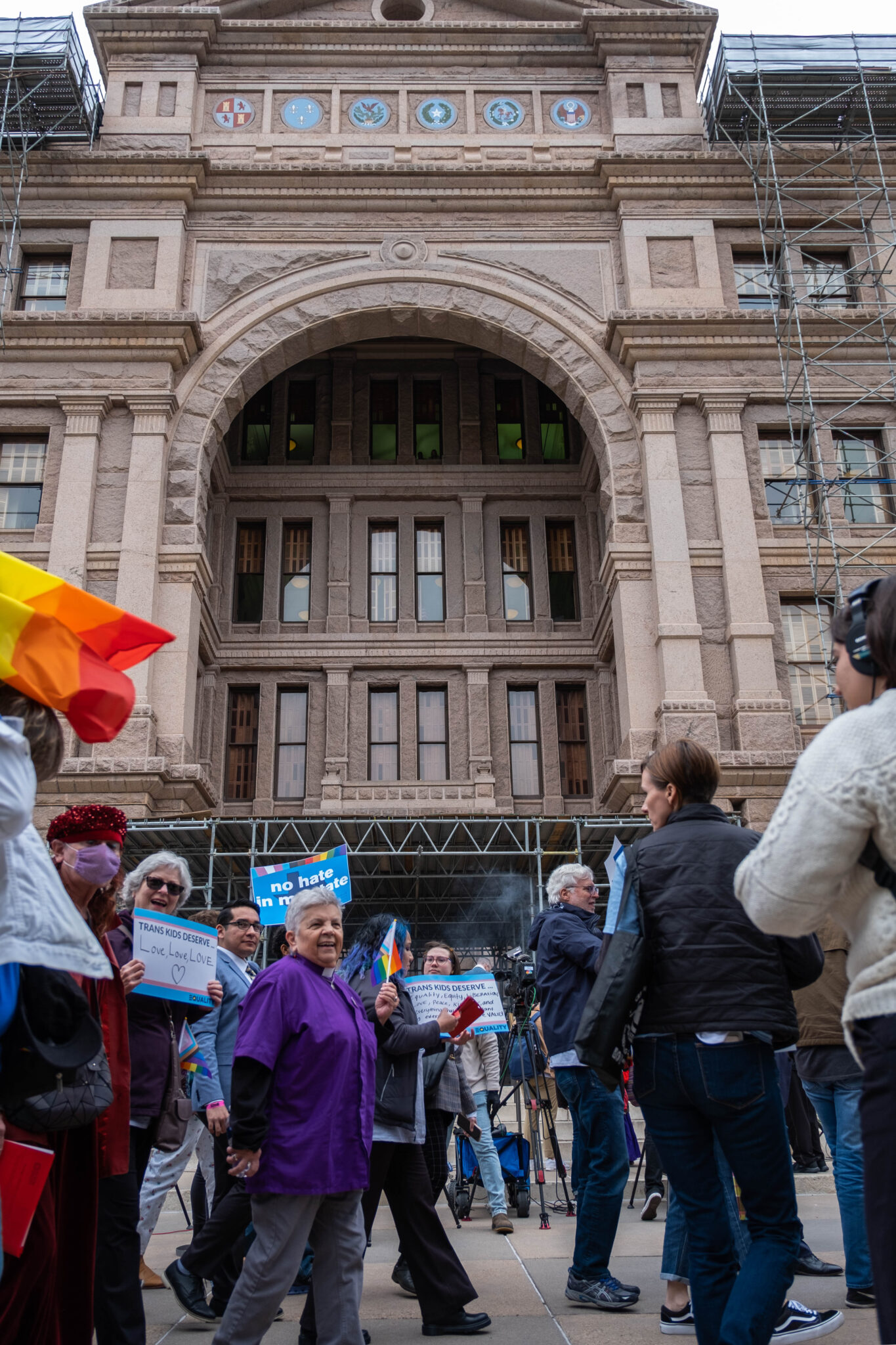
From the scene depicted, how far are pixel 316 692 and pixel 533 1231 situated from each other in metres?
16.6

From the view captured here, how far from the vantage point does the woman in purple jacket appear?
422 cm

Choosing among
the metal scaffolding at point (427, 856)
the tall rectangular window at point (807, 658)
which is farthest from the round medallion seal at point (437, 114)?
the metal scaffolding at point (427, 856)

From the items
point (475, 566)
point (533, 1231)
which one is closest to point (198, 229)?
point (475, 566)

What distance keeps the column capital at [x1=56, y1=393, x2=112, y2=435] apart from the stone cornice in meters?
0.85

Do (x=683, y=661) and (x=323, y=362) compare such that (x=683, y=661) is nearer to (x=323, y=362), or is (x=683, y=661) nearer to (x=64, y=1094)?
(x=323, y=362)

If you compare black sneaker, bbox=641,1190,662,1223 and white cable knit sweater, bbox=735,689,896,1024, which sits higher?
white cable knit sweater, bbox=735,689,896,1024

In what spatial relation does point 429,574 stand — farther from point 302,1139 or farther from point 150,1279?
point 302,1139

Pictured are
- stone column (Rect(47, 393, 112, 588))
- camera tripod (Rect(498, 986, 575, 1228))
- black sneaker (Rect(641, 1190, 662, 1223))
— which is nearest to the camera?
black sneaker (Rect(641, 1190, 662, 1223))

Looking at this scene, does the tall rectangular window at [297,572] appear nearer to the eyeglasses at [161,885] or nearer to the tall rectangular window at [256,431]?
the tall rectangular window at [256,431]

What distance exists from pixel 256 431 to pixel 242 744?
7.41 meters

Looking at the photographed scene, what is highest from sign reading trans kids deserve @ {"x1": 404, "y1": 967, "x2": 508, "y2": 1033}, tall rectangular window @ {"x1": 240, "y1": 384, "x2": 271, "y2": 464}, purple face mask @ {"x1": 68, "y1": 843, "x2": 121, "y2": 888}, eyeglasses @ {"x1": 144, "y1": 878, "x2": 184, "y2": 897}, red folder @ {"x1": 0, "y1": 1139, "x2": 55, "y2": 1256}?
tall rectangular window @ {"x1": 240, "y1": 384, "x2": 271, "y2": 464}

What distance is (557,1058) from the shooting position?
6.00m

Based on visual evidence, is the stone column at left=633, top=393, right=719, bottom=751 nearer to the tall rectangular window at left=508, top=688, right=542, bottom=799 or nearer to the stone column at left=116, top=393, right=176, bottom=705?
the tall rectangular window at left=508, top=688, right=542, bottom=799

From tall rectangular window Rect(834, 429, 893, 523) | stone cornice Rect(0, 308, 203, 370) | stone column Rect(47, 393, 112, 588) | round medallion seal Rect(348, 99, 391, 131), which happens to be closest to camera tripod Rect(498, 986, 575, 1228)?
stone column Rect(47, 393, 112, 588)
